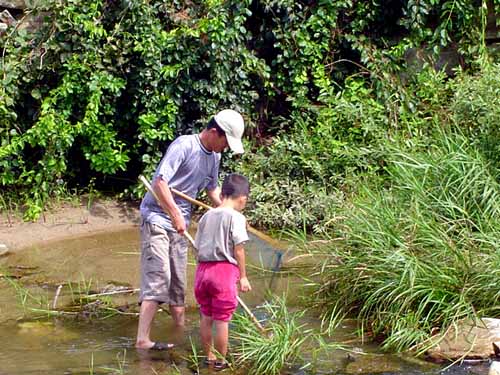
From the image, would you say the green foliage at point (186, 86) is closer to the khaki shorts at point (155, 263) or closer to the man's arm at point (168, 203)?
the khaki shorts at point (155, 263)

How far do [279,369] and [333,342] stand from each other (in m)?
0.68

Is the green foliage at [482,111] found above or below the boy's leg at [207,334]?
above

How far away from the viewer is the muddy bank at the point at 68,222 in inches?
339

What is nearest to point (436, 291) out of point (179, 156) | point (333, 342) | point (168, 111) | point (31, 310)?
point (333, 342)

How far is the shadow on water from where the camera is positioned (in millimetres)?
5758

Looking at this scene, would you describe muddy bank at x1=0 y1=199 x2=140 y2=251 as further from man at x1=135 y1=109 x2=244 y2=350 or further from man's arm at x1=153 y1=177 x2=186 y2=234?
man's arm at x1=153 y1=177 x2=186 y2=234

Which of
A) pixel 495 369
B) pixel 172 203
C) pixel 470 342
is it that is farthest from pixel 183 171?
→ pixel 495 369

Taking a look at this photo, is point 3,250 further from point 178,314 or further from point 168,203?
point 168,203

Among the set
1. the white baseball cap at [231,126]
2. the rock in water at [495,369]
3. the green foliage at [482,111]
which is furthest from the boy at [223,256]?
the green foliage at [482,111]

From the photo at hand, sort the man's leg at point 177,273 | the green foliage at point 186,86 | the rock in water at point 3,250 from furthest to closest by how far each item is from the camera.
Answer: the green foliage at point 186,86 < the rock in water at point 3,250 < the man's leg at point 177,273

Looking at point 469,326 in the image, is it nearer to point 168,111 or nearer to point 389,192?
point 389,192

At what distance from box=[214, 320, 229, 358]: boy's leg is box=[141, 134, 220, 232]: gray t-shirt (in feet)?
2.82

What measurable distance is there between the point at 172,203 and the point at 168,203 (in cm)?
3

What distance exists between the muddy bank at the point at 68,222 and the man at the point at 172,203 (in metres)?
2.75
